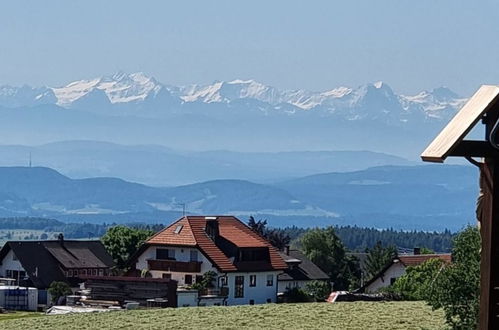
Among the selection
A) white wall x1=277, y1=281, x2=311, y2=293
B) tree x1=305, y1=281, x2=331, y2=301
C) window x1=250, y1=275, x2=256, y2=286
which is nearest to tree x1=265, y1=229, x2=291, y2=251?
white wall x1=277, y1=281, x2=311, y2=293

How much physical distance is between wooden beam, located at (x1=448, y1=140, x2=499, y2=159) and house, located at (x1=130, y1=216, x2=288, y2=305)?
171 ft

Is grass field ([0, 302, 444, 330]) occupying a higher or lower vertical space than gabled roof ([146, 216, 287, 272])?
lower

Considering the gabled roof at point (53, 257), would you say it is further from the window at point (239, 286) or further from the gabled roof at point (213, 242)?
the window at point (239, 286)

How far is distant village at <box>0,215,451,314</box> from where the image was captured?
186 ft

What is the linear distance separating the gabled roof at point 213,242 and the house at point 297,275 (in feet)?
18.2

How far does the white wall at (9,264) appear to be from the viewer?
75.1 m

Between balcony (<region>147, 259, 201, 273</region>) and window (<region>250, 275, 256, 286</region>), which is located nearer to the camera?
balcony (<region>147, 259, 201, 273</region>)

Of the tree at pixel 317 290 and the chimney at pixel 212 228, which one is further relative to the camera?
the tree at pixel 317 290

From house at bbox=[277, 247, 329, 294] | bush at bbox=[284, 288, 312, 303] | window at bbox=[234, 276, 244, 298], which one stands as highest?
house at bbox=[277, 247, 329, 294]

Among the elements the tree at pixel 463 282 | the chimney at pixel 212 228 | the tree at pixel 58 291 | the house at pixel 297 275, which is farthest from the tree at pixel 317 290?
the tree at pixel 463 282

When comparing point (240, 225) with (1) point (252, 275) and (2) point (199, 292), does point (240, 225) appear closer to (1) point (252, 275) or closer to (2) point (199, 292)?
(1) point (252, 275)

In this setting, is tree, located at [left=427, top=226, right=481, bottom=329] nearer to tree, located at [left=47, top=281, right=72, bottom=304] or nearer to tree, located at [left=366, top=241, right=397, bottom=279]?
tree, located at [left=47, top=281, right=72, bottom=304]

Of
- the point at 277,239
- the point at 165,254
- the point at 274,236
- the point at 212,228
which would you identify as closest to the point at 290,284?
the point at 212,228

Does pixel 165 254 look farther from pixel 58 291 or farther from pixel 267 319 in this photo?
pixel 267 319
